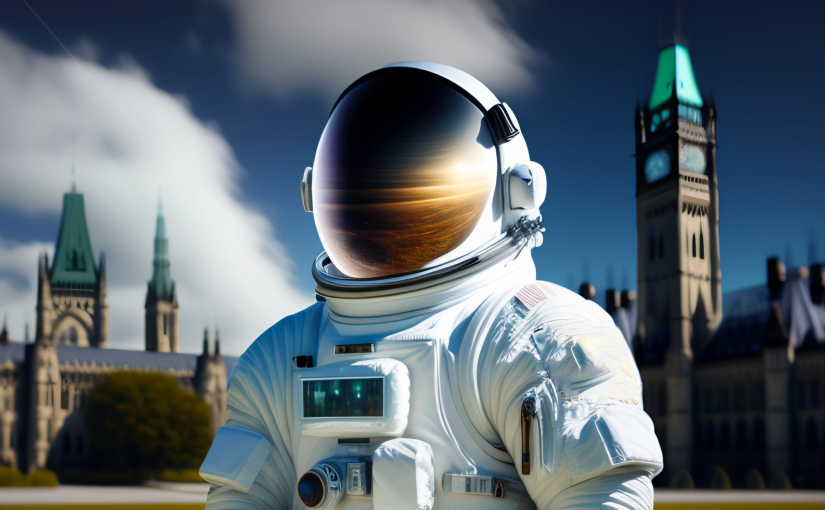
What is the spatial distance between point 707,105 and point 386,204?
169ft

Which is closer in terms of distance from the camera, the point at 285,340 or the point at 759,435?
the point at 285,340

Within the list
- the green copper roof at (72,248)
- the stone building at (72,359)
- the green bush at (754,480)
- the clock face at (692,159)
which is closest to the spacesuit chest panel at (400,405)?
the green bush at (754,480)

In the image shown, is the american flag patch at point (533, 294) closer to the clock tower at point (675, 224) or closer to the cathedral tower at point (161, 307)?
the clock tower at point (675, 224)

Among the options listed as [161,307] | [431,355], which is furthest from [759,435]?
[161,307]

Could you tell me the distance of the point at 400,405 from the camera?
8.98 feet

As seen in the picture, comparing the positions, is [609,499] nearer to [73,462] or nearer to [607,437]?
[607,437]

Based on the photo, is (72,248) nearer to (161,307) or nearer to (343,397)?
(161,307)

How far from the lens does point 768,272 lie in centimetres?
4550

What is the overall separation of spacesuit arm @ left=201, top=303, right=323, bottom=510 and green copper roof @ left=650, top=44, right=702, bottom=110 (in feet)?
168

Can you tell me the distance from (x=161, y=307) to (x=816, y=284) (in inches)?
2078

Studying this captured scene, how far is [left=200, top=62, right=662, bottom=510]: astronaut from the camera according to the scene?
2541 mm

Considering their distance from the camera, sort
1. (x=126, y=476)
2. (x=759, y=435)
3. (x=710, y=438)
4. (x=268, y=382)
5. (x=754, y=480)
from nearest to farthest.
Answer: (x=268, y=382)
(x=754, y=480)
(x=759, y=435)
(x=710, y=438)
(x=126, y=476)

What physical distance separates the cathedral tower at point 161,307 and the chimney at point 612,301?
131 feet

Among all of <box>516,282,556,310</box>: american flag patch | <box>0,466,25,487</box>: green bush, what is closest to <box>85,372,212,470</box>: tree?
<box>0,466,25,487</box>: green bush
